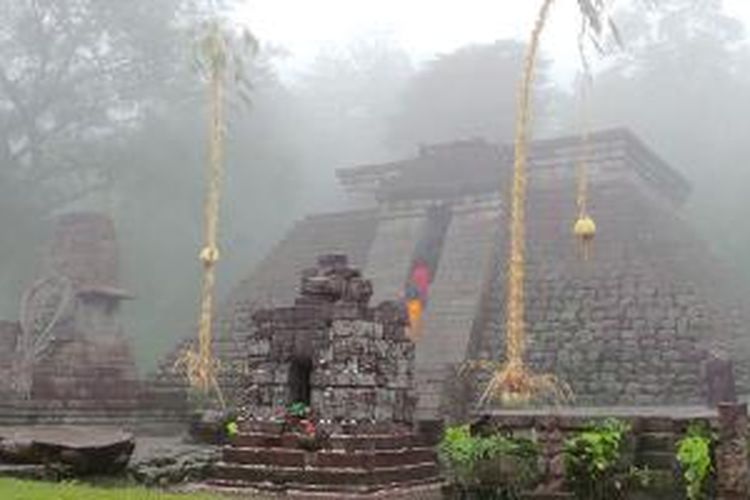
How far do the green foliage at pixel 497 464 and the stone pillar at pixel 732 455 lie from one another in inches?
70.5

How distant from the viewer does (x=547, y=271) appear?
86.1 ft

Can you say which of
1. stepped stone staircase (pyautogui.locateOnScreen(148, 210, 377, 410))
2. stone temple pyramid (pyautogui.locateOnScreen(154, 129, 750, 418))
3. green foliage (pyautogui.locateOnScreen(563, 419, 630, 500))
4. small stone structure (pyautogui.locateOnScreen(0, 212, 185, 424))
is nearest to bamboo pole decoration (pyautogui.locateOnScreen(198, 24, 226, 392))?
small stone structure (pyautogui.locateOnScreen(0, 212, 185, 424))

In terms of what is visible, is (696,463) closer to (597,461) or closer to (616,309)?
(597,461)

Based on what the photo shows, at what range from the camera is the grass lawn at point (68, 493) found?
31.6 feet

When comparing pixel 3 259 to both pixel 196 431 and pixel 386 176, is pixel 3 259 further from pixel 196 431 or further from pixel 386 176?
pixel 196 431

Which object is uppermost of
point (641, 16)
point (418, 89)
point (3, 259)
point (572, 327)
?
point (641, 16)

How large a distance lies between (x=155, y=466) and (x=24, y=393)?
7161 millimetres

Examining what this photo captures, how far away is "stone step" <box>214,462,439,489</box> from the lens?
1278 cm

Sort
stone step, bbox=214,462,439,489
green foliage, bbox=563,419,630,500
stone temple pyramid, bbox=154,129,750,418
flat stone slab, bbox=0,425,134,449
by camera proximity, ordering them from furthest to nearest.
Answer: stone temple pyramid, bbox=154,129,750,418 → flat stone slab, bbox=0,425,134,449 → stone step, bbox=214,462,439,489 → green foliage, bbox=563,419,630,500

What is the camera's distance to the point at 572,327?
23.9m

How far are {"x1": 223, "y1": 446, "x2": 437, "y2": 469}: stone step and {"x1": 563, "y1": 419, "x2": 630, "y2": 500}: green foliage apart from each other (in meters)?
3.28

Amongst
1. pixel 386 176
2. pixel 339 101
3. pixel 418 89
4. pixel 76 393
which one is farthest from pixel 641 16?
pixel 76 393

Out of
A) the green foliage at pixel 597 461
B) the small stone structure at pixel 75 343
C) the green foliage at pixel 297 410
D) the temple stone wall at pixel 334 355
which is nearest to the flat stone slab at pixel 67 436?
the temple stone wall at pixel 334 355

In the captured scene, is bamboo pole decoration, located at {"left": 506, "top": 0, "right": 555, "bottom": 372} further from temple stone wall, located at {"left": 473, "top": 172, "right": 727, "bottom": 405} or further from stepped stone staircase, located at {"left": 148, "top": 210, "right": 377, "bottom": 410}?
stepped stone staircase, located at {"left": 148, "top": 210, "right": 377, "bottom": 410}
